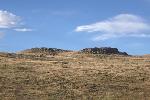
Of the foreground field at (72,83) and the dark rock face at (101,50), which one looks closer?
the foreground field at (72,83)

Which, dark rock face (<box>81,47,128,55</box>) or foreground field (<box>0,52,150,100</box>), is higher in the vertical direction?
dark rock face (<box>81,47,128,55</box>)

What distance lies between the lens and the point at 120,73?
4672cm

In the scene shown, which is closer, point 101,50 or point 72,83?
point 72,83

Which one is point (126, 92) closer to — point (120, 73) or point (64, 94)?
point (64, 94)

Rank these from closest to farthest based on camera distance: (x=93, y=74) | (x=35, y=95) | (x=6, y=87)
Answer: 1. (x=35, y=95)
2. (x=6, y=87)
3. (x=93, y=74)

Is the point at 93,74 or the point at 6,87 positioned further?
the point at 93,74

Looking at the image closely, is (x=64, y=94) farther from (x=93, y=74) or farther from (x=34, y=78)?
(x=93, y=74)

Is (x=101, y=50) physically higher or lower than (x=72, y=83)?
higher

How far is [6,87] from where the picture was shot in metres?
36.1

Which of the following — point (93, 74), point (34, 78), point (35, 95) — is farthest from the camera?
point (93, 74)

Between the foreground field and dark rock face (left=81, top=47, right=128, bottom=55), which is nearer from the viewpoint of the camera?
the foreground field

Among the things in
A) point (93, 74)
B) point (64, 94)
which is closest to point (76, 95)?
point (64, 94)

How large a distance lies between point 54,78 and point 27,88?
19.1 ft

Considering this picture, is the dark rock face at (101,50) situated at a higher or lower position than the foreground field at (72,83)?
higher
